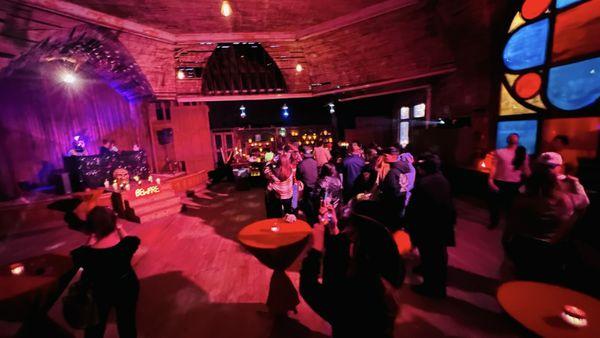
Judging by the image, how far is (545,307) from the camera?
195 cm

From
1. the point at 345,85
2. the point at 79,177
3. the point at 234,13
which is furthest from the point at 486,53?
the point at 79,177

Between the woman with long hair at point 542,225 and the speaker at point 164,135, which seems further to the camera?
the speaker at point 164,135

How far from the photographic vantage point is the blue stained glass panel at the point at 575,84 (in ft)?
16.9

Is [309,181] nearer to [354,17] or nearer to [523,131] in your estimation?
[523,131]

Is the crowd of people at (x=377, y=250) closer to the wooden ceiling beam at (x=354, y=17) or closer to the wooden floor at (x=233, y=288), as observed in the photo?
the wooden floor at (x=233, y=288)

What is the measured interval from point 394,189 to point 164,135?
33.7 feet

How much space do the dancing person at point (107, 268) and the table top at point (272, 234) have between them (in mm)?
1243

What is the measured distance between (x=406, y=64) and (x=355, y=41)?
2010mm

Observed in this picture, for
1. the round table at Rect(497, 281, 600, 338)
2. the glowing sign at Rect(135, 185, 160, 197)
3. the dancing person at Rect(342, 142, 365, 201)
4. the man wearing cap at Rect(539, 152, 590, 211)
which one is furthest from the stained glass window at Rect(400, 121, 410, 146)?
the glowing sign at Rect(135, 185, 160, 197)

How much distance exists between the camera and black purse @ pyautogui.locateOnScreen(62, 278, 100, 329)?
217 cm

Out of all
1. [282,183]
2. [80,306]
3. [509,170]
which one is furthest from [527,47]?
[80,306]

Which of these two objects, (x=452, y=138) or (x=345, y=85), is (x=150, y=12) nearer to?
(x=345, y=85)

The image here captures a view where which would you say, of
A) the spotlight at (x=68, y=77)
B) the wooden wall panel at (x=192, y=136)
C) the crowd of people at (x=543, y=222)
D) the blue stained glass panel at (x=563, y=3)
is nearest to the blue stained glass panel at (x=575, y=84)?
the blue stained glass panel at (x=563, y=3)

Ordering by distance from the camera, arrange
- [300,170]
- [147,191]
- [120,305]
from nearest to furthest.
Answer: [120,305]
[300,170]
[147,191]
